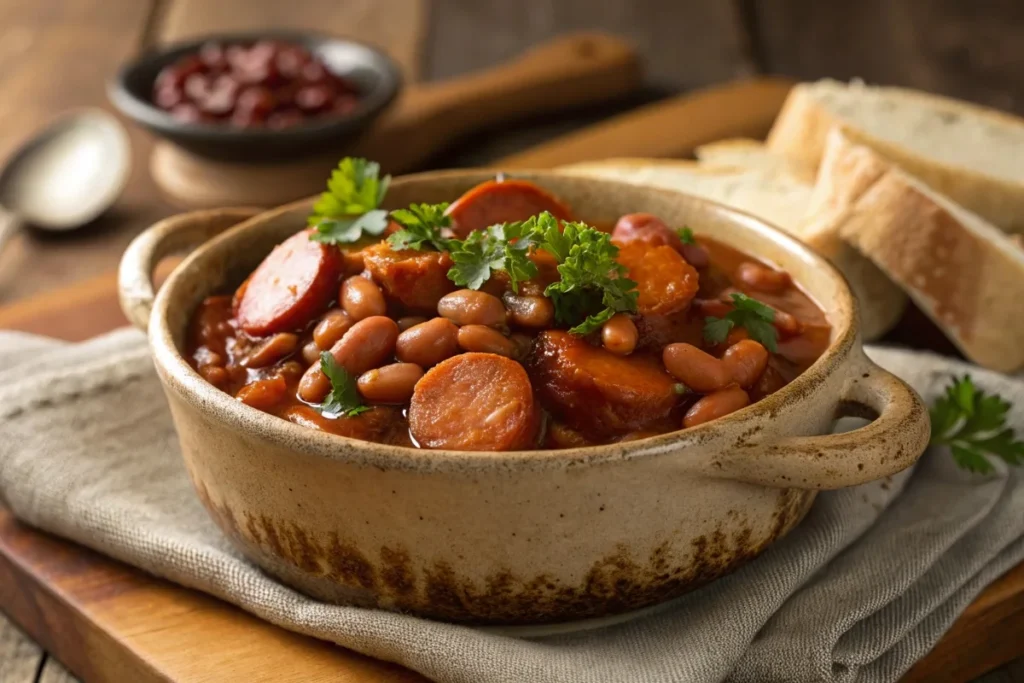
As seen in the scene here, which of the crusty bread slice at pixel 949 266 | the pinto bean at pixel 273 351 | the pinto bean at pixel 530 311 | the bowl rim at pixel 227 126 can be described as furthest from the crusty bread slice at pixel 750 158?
the pinto bean at pixel 273 351

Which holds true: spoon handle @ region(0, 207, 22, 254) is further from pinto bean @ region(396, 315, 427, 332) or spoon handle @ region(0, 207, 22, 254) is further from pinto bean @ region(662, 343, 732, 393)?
pinto bean @ region(662, 343, 732, 393)

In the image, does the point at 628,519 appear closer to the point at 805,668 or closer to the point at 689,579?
the point at 689,579

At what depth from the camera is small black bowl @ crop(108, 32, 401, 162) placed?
13.6 feet

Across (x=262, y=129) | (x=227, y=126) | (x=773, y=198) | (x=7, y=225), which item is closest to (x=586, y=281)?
(x=773, y=198)

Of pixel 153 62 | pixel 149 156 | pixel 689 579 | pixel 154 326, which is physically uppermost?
pixel 154 326

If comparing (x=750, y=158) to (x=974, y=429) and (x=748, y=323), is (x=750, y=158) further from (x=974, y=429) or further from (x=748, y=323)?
(x=748, y=323)

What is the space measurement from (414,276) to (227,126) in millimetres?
2293

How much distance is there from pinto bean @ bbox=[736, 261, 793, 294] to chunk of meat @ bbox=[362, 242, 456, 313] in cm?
63

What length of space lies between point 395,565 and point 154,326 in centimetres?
67

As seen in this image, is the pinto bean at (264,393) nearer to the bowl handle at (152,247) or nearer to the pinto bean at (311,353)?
the pinto bean at (311,353)

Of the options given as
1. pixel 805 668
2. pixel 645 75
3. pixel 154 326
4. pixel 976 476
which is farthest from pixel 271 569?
pixel 645 75

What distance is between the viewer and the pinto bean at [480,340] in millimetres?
2057

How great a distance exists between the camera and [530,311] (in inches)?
83.2

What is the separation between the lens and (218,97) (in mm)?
4340
